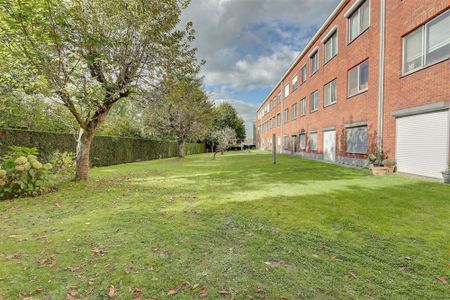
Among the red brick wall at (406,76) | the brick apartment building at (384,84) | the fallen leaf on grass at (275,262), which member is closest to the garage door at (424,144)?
the brick apartment building at (384,84)

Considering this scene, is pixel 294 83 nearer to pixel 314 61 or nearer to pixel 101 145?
pixel 314 61

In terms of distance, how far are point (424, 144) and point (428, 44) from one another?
3.90 m

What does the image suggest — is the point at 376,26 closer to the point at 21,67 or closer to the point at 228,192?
the point at 228,192

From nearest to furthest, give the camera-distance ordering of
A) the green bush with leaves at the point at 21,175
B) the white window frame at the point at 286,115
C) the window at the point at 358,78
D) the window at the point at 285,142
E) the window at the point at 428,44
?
the green bush with leaves at the point at 21,175, the window at the point at 428,44, the window at the point at 358,78, the white window frame at the point at 286,115, the window at the point at 285,142

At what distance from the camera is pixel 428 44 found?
936cm

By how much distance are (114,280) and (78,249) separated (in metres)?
1.22

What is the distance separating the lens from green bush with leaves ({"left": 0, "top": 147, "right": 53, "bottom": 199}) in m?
6.78

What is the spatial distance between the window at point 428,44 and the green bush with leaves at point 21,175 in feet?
46.1

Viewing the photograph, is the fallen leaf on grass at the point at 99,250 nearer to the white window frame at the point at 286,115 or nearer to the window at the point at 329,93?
the window at the point at 329,93

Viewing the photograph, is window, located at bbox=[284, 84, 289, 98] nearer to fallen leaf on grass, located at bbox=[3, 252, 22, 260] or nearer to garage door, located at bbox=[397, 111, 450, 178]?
garage door, located at bbox=[397, 111, 450, 178]

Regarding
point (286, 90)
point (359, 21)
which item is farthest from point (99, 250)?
point (286, 90)

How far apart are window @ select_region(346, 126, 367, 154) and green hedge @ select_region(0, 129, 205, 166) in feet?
54.9

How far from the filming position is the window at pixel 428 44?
8.70m

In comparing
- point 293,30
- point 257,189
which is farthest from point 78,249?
point 293,30
